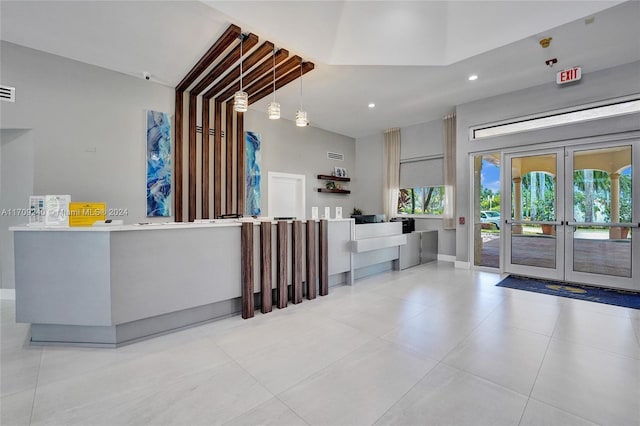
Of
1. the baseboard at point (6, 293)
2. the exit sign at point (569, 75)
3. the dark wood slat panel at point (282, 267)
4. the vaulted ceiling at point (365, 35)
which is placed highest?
the vaulted ceiling at point (365, 35)

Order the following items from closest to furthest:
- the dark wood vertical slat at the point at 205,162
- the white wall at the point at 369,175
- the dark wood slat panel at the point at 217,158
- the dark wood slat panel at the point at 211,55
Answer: the dark wood slat panel at the point at 211,55
the dark wood vertical slat at the point at 205,162
the dark wood slat panel at the point at 217,158
the white wall at the point at 369,175

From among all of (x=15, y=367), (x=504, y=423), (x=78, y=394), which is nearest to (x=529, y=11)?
(x=504, y=423)

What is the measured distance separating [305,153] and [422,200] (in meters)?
3.40

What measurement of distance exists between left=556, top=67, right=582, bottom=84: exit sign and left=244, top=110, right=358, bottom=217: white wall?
16.6 ft

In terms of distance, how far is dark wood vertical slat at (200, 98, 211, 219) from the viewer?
516 cm

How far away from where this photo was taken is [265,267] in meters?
3.28

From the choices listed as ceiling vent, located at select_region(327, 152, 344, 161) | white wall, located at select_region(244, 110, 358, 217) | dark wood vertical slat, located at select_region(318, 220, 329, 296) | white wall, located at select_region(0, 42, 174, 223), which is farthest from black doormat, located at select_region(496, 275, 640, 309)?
white wall, located at select_region(0, 42, 174, 223)

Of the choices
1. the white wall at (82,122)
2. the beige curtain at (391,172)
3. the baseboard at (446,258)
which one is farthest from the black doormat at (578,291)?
the white wall at (82,122)

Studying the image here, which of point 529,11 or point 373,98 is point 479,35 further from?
point 373,98

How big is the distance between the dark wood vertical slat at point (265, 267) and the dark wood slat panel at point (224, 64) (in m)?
2.43

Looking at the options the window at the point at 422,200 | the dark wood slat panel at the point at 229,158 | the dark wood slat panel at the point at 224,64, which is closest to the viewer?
the dark wood slat panel at the point at 224,64

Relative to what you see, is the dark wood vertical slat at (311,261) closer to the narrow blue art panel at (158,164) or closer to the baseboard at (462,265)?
the narrow blue art panel at (158,164)

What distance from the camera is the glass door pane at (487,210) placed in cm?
542

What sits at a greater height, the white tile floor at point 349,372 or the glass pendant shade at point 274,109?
the glass pendant shade at point 274,109
